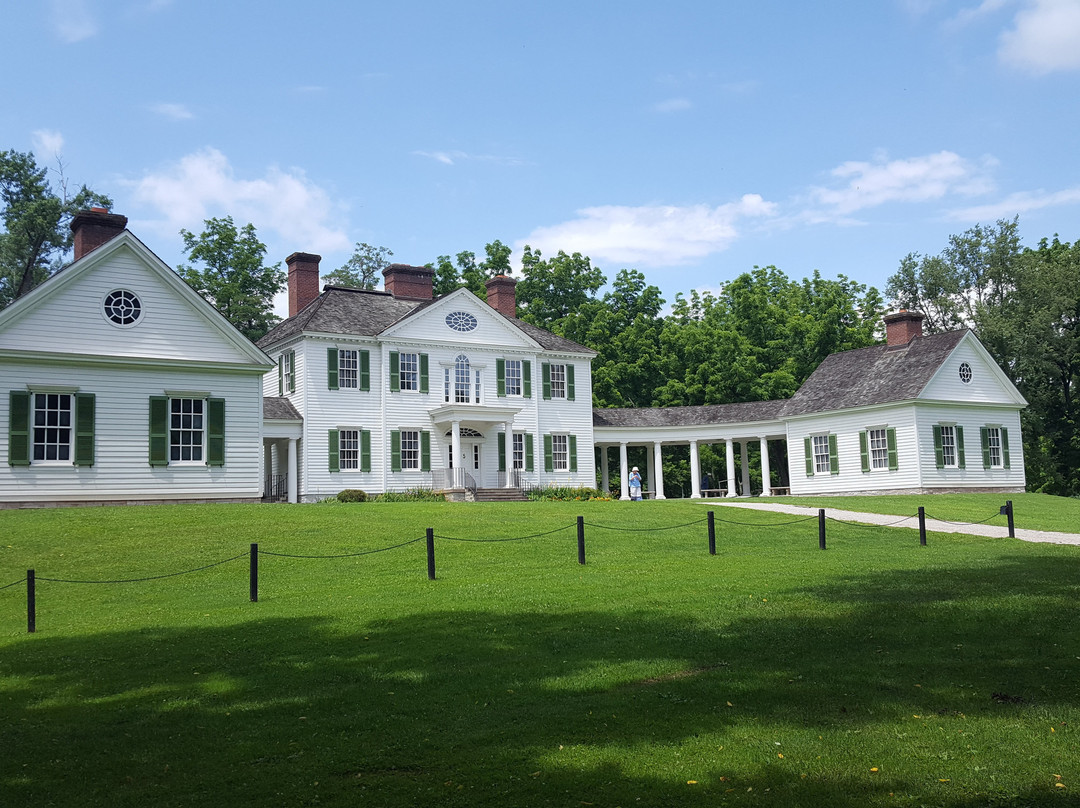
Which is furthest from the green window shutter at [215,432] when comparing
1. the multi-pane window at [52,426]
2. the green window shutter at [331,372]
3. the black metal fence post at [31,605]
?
the black metal fence post at [31,605]

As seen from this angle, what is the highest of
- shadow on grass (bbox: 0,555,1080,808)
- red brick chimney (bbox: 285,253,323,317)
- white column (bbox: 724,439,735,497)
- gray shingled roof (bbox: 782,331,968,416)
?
red brick chimney (bbox: 285,253,323,317)

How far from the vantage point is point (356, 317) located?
36469 mm

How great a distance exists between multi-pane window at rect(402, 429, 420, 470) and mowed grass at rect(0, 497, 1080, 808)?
1842cm

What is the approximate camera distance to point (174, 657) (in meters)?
10.3

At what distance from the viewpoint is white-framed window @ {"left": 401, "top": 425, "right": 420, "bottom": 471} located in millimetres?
35906

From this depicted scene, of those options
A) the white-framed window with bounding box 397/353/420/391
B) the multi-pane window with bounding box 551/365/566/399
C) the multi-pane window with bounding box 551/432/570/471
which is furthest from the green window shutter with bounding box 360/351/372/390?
the multi-pane window with bounding box 551/432/570/471

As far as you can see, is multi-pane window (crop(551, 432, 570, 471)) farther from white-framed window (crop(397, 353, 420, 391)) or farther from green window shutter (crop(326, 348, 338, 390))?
green window shutter (crop(326, 348, 338, 390))

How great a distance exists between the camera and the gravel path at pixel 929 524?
21163 mm

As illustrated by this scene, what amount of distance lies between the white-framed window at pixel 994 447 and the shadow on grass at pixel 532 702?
93.0ft

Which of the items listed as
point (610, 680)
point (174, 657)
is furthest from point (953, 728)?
point (174, 657)

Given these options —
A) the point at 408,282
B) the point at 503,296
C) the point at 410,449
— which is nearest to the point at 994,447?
the point at 503,296

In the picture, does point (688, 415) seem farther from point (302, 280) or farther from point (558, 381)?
point (302, 280)

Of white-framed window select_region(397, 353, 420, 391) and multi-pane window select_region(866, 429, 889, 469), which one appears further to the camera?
multi-pane window select_region(866, 429, 889, 469)

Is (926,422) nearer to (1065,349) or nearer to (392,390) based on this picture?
(1065,349)
